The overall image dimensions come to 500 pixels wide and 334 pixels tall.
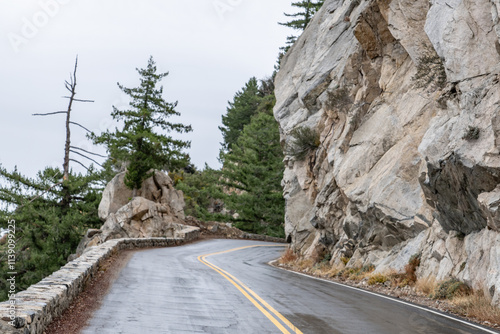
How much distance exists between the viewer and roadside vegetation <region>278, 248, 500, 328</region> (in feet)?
32.3

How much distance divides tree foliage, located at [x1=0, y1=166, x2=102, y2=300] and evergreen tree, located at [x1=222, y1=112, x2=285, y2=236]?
16.7 meters

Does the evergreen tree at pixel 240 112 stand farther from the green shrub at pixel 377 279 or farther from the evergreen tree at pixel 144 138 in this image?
the green shrub at pixel 377 279

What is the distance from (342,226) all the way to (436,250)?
7.93 meters

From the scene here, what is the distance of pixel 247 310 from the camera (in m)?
9.02

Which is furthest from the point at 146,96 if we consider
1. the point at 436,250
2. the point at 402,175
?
the point at 436,250

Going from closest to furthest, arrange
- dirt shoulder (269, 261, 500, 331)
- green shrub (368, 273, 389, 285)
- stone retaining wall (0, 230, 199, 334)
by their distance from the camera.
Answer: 1. stone retaining wall (0, 230, 199, 334)
2. dirt shoulder (269, 261, 500, 331)
3. green shrub (368, 273, 389, 285)

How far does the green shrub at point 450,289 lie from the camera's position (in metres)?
11.4

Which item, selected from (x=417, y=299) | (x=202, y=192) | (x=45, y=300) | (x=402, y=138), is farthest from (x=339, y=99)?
(x=202, y=192)

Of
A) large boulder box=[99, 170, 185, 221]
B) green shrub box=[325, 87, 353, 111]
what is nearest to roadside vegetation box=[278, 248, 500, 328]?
green shrub box=[325, 87, 353, 111]

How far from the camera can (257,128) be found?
51250 millimetres

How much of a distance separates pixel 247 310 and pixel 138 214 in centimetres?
2994

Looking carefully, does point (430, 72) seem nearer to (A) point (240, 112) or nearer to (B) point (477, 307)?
(B) point (477, 307)

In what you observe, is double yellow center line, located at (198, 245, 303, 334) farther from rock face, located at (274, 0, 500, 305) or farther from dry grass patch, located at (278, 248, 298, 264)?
dry grass patch, located at (278, 248, 298, 264)

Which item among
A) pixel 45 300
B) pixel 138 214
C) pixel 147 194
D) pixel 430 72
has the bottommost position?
pixel 45 300
